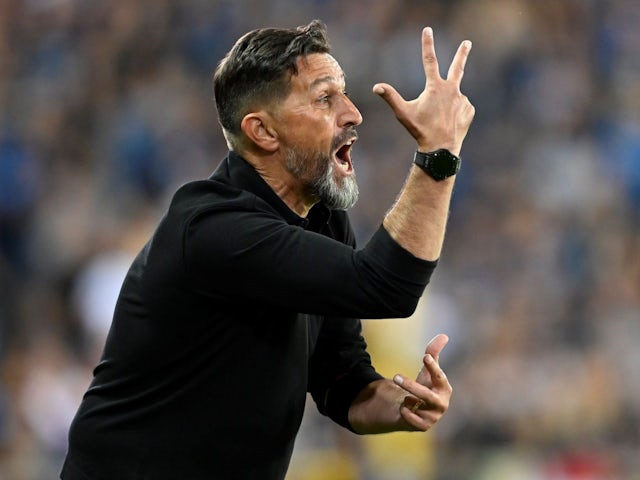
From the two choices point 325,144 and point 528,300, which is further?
point 528,300

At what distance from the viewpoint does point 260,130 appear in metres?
3.01

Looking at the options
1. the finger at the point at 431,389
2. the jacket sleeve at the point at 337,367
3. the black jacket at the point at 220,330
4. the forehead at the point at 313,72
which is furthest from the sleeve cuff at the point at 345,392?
the forehead at the point at 313,72

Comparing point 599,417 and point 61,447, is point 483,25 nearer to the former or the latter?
point 599,417

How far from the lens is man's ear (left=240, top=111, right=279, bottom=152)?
9.81 ft

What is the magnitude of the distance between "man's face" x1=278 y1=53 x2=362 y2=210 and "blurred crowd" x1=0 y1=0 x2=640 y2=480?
Answer: 2961mm

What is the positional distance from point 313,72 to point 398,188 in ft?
14.7

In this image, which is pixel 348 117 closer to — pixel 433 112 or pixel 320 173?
pixel 320 173

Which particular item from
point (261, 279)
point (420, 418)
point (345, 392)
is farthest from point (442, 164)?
point (345, 392)

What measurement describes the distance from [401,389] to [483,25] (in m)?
5.39

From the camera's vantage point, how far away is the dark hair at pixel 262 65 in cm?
296

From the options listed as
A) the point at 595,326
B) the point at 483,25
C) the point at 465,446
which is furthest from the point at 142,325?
the point at 483,25

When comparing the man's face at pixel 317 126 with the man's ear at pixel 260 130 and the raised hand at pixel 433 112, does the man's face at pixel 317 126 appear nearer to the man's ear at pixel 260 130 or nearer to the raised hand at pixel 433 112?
the man's ear at pixel 260 130

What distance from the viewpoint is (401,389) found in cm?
320

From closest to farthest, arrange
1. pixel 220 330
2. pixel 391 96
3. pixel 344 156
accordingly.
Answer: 1. pixel 391 96
2. pixel 220 330
3. pixel 344 156
